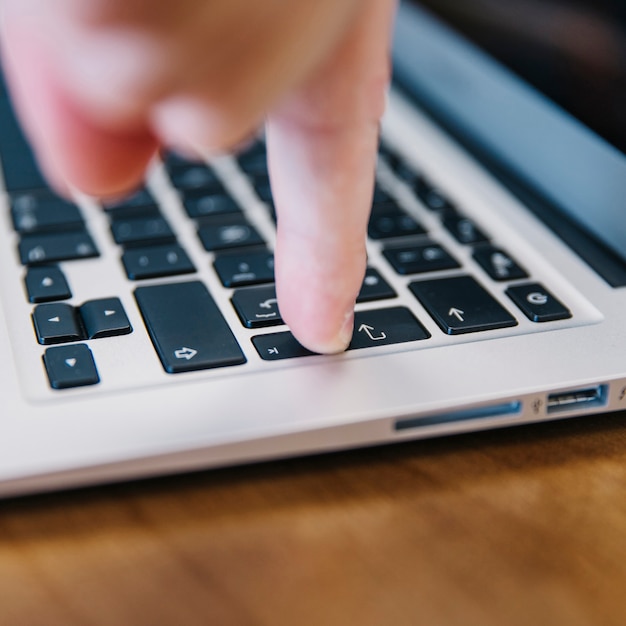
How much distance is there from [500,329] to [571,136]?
5.3 inches

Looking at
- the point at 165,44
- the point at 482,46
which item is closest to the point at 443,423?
the point at 165,44

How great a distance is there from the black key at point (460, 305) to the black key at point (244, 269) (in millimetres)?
57

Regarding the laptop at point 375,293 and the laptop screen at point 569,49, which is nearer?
the laptop at point 375,293

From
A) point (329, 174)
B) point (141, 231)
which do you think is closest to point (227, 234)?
point (141, 231)

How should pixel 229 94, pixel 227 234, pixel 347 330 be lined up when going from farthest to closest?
pixel 227 234 → pixel 347 330 → pixel 229 94

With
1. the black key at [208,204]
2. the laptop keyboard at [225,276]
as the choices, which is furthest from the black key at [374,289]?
the black key at [208,204]

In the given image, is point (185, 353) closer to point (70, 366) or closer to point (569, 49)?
point (70, 366)

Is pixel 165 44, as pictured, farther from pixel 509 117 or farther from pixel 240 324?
pixel 509 117

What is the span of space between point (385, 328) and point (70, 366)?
0.11 m

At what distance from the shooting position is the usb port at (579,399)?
0.28 metres

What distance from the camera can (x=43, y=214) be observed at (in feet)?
1.34

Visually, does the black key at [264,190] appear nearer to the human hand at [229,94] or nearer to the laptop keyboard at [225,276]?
the laptop keyboard at [225,276]

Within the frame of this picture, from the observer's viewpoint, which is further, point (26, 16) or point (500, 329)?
point (500, 329)

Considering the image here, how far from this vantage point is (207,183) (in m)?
0.45
